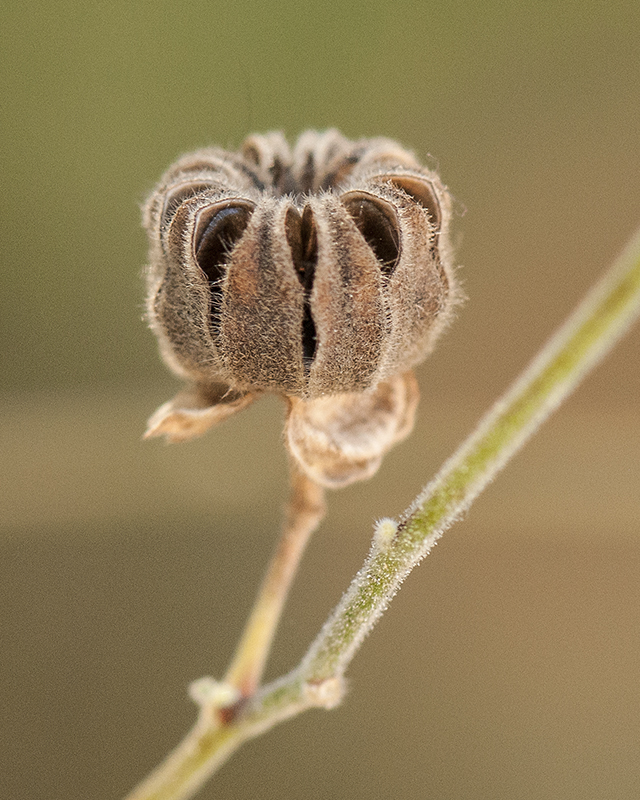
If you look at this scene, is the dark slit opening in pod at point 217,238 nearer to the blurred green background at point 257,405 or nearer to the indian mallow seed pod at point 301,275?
the indian mallow seed pod at point 301,275

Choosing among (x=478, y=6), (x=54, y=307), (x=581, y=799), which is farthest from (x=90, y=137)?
(x=581, y=799)

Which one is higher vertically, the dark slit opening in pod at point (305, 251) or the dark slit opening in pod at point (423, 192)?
the dark slit opening in pod at point (423, 192)

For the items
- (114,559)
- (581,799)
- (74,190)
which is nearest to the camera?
(581,799)

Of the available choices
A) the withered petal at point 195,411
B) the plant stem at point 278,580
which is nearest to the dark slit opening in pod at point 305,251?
the withered petal at point 195,411

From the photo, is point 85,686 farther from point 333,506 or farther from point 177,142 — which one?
point 177,142

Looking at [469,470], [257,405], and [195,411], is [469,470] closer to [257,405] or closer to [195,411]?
[195,411]

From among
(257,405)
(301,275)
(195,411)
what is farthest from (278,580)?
(257,405)

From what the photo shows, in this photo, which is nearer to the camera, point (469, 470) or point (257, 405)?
point (469, 470)
